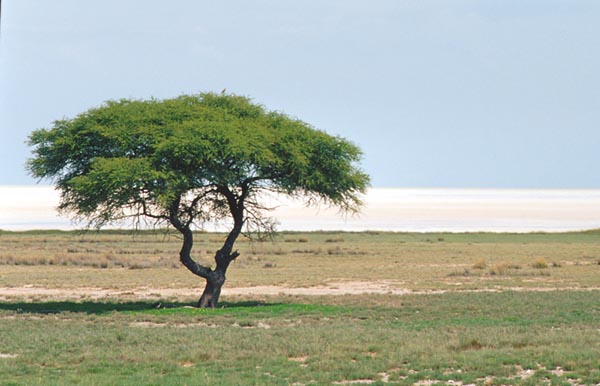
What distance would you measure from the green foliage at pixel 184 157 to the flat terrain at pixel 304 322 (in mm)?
3491

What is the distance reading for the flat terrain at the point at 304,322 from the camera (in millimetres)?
19141

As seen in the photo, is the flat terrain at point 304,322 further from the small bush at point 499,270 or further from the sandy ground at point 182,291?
the small bush at point 499,270

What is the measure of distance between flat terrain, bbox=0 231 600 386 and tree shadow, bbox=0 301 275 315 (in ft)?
0.28

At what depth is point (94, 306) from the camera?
112 feet

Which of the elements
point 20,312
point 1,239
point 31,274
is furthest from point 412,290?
point 1,239

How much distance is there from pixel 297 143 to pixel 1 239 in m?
60.1

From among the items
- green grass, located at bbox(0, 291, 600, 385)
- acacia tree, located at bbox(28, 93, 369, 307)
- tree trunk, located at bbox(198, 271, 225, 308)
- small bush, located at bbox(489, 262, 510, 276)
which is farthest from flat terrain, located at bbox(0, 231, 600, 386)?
acacia tree, located at bbox(28, 93, 369, 307)

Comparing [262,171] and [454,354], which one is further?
[262,171]

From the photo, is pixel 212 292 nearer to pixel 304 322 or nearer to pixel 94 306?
pixel 94 306

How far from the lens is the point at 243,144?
31547mm

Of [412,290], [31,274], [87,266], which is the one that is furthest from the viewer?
[87,266]

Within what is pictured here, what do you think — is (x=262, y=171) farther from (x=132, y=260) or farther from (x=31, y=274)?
(x=132, y=260)

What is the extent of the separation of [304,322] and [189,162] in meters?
5.99

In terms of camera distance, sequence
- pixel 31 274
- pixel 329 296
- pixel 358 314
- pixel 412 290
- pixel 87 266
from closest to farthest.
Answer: pixel 358 314
pixel 329 296
pixel 412 290
pixel 31 274
pixel 87 266
